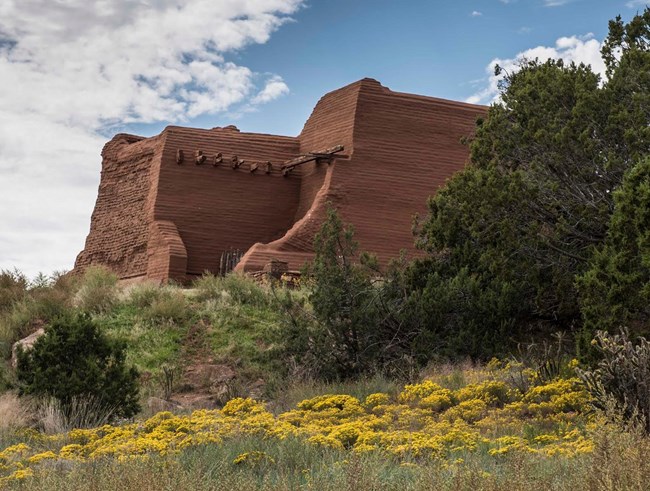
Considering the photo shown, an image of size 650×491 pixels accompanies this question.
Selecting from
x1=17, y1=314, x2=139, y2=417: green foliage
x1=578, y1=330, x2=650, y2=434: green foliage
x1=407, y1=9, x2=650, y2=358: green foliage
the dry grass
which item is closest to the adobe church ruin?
x1=407, y1=9, x2=650, y2=358: green foliage

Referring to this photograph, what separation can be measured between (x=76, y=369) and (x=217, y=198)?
15787mm

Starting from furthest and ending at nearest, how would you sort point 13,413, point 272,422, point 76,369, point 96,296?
point 96,296
point 76,369
point 13,413
point 272,422

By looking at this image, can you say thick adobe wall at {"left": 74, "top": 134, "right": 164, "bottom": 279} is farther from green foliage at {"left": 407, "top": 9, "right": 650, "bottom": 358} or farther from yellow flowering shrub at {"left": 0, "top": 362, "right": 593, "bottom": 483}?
yellow flowering shrub at {"left": 0, "top": 362, "right": 593, "bottom": 483}

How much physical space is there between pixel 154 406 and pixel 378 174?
13727mm

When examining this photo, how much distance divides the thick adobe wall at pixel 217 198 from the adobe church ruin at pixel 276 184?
0.10ft

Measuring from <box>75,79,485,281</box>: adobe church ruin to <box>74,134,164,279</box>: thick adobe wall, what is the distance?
38 mm

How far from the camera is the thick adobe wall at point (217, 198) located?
2778 cm

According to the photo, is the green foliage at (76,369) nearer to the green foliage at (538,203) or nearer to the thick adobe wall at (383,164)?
the green foliage at (538,203)

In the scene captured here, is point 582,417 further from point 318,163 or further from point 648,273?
point 318,163

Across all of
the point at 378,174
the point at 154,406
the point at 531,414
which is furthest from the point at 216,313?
the point at 531,414

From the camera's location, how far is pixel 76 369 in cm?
1293

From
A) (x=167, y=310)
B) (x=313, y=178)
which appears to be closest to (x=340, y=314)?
(x=167, y=310)

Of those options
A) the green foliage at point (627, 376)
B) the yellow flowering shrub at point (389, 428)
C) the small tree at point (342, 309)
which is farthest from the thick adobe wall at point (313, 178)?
the green foliage at point (627, 376)

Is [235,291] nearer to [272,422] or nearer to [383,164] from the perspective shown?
[383,164]
